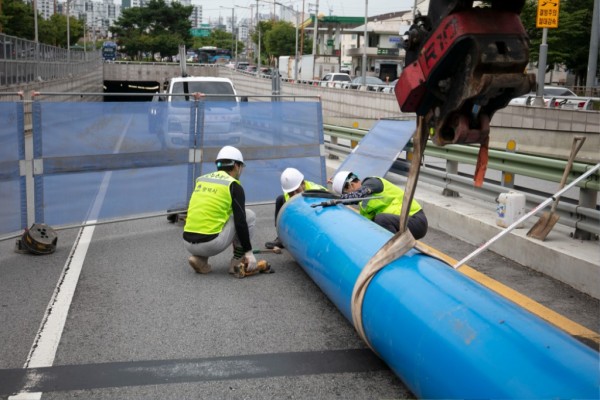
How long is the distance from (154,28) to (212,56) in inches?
500

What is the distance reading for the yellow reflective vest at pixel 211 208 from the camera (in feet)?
22.4

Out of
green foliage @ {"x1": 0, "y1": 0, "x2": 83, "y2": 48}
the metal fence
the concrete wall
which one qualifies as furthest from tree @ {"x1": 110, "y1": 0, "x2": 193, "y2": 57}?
the concrete wall

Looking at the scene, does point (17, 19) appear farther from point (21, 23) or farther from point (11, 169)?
point (11, 169)

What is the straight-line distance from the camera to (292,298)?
627 centimetres

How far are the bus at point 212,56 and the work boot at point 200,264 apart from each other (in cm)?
9844

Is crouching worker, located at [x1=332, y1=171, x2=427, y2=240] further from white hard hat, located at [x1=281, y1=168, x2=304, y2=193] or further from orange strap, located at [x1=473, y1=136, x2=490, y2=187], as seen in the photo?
orange strap, located at [x1=473, y1=136, x2=490, y2=187]

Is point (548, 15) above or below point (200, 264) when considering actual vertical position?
above

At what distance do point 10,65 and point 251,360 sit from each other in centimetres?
2562

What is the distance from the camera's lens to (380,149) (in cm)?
1116

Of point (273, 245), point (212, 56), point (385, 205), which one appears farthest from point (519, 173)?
point (212, 56)

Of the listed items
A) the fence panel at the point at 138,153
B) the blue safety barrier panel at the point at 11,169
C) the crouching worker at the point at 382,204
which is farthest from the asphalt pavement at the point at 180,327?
the crouching worker at the point at 382,204

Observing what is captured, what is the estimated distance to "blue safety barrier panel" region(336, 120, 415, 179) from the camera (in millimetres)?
10750

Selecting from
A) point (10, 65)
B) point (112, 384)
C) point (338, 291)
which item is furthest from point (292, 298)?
point (10, 65)

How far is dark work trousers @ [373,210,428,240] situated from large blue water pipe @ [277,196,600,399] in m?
1.59
